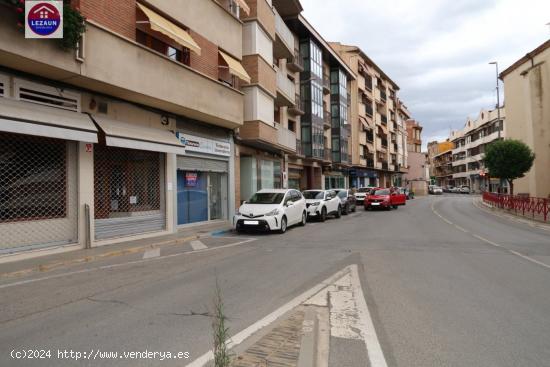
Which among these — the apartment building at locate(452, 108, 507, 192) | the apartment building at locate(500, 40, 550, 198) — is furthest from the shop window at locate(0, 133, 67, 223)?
the apartment building at locate(452, 108, 507, 192)

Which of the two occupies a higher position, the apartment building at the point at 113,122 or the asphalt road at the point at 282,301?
the apartment building at the point at 113,122

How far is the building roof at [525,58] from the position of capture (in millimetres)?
30064

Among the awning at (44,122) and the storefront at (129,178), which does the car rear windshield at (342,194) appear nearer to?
the storefront at (129,178)

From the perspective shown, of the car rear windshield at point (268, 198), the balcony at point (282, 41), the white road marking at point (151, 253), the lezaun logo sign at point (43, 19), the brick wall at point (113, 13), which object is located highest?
the balcony at point (282, 41)

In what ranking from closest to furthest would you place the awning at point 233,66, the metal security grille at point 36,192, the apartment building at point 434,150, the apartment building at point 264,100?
the metal security grille at point 36,192, the awning at point 233,66, the apartment building at point 264,100, the apartment building at point 434,150

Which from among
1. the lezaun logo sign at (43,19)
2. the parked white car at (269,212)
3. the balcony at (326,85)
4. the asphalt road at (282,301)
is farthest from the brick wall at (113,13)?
the balcony at (326,85)

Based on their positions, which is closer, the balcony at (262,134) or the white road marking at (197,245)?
the white road marking at (197,245)

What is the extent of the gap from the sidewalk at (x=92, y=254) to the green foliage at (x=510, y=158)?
22.8 meters

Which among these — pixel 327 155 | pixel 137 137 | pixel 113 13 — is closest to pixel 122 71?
pixel 113 13

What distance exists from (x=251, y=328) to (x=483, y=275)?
4.90 metres

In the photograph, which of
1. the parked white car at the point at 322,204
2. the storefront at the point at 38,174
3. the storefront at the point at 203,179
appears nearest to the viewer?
the storefront at the point at 38,174

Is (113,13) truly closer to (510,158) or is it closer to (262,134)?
(262,134)

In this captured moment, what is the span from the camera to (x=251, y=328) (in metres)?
→ 4.16

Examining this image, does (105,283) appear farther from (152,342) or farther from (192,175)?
(192,175)
